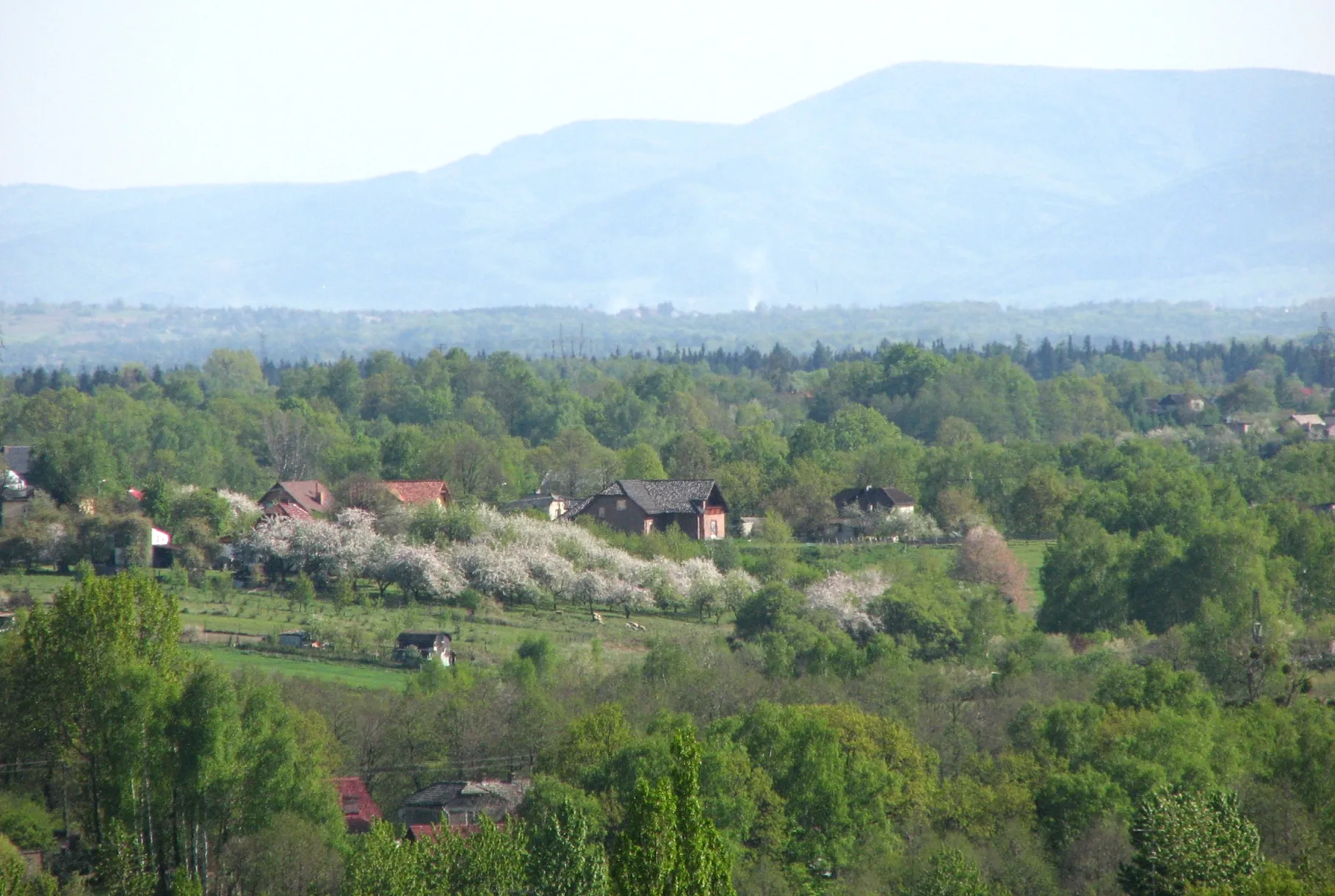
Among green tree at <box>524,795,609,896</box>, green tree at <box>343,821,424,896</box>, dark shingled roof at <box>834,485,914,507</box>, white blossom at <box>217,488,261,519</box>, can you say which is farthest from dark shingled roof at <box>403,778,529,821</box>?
dark shingled roof at <box>834,485,914,507</box>

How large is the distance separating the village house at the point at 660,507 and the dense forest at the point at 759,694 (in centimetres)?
247

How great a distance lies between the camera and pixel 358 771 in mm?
34781

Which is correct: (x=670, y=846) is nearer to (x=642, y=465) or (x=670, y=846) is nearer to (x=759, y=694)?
(x=759, y=694)

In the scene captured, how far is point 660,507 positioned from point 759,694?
26.7 m

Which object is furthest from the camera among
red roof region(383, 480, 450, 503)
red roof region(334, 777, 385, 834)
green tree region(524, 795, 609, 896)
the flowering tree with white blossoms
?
red roof region(383, 480, 450, 503)

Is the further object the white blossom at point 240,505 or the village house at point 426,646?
the white blossom at point 240,505

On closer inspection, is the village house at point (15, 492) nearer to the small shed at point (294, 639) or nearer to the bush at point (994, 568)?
the small shed at point (294, 639)

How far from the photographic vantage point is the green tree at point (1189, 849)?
26.9 metres

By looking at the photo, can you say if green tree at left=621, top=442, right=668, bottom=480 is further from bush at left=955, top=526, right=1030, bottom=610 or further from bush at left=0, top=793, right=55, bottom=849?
bush at left=0, top=793, right=55, bottom=849

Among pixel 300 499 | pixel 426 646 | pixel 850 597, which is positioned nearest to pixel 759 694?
pixel 426 646

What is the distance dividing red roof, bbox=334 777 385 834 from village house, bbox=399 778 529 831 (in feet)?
1.86

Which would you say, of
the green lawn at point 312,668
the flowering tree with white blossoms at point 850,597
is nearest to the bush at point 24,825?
the green lawn at point 312,668

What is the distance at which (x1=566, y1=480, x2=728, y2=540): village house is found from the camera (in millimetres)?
64750

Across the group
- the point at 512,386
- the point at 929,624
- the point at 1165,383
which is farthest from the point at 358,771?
the point at 1165,383
